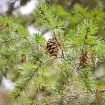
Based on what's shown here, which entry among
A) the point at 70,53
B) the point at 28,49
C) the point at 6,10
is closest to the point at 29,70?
the point at 28,49

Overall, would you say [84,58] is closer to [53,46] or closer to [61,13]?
Result: [53,46]

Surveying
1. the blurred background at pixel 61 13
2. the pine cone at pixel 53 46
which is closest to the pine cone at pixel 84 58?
the pine cone at pixel 53 46

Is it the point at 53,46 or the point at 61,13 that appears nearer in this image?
the point at 53,46

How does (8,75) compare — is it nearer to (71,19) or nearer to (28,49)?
(71,19)

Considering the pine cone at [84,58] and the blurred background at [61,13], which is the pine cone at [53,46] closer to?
the pine cone at [84,58]

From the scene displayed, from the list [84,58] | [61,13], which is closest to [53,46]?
[84,58]

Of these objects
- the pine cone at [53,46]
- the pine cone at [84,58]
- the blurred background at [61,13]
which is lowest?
the pine cone at [84,58]

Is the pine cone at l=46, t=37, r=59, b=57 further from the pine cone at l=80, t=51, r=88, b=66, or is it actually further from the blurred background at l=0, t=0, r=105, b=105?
the blurred background at l=0, t=0, r=105, b=105

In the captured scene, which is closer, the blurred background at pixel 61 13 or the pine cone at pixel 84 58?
the pine cone at pixel 84 58

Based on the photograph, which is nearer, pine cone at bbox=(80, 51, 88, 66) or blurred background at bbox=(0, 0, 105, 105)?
pine cone at bbox=(80, 51, 88, 66)

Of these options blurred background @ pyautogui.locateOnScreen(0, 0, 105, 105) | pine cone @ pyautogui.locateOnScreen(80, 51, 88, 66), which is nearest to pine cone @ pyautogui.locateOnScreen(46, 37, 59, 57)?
pine cone @ pyautogui.locateOnScreen(80, 51, 88, 66)
